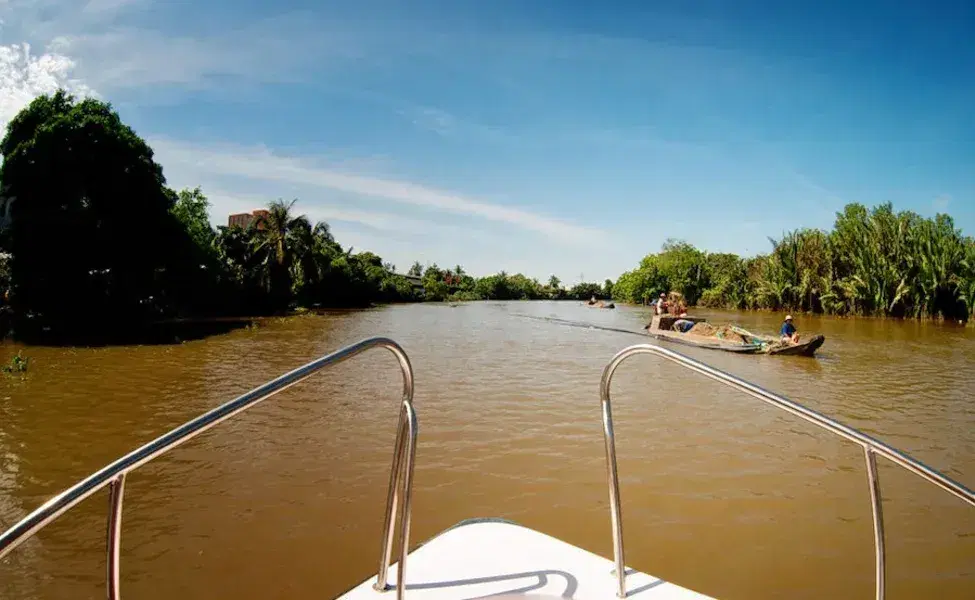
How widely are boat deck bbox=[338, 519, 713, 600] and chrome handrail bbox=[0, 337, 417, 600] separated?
0.20m

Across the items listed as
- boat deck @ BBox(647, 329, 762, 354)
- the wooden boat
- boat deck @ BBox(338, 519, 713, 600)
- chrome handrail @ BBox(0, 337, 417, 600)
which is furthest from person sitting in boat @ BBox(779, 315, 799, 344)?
chrome handrail @ BBox(0, 337, 417, 600)

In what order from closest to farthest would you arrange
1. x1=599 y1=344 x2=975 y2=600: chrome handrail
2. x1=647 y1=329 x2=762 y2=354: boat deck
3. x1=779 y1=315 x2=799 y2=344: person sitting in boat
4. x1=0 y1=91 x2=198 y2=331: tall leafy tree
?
1. x1=599 y1=344 x2=975 y2=600: chrome handrail
2. x1=779 y1=315 x2=799 y2=344: person sitting in boat
3. x1=647 y1=329 x2=762 y2=354: boat deck
4. x1=0 y1=91 x2=198 y2=331: tall leafy tree

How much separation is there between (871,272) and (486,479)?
32.9m

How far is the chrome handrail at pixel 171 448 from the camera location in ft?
3.67

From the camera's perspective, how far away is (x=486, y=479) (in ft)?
17.1

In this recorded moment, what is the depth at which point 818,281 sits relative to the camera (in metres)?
33.4

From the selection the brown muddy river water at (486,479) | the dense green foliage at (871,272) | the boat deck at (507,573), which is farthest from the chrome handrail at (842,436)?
the dense green foliage at (871,272)

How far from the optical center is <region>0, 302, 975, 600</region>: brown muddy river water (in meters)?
3.66

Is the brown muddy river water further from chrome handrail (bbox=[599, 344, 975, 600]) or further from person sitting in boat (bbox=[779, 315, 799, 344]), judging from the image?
person sitting in boat (bbox=[779, 315, 799, 344])

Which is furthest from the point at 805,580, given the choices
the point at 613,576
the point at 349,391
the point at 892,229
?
the point at 892,229

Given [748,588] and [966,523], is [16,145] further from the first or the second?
[966,523]

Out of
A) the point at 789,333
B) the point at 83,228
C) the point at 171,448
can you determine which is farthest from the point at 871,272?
the point at 83,228

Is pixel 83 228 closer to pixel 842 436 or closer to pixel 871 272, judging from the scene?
pixel 842 436

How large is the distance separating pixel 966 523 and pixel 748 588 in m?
2.52
